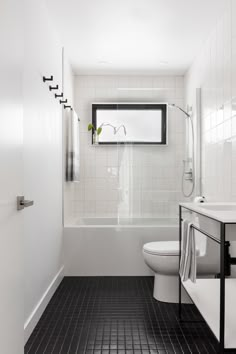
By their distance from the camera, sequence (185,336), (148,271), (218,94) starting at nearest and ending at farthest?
(185,336), (218,94), (148,271)

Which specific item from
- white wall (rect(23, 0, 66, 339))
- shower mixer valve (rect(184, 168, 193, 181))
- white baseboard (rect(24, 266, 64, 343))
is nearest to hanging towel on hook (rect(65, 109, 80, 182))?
white wall (rect(23, 0, 66, 339))

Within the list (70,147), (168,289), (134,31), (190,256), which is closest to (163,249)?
(168,289)

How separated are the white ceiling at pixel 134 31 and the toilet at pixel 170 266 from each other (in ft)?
6.32

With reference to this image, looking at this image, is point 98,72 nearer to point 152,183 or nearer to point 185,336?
point 152,183

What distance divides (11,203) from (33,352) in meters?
1.04

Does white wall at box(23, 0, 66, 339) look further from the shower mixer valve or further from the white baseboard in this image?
the shower mixer valve

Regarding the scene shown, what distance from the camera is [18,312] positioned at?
163 cm

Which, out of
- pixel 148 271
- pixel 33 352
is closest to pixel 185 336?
pixel 33 352

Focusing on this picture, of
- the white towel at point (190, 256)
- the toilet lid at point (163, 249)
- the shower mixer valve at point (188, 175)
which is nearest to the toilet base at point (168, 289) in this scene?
the toilet lid at point (163, 249)

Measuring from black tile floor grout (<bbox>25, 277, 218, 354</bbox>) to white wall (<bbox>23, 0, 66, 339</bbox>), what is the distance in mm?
138

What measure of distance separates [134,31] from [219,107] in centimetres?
108

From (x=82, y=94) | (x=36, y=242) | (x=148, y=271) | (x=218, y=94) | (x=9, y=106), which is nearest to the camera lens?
(x=9, y=106)

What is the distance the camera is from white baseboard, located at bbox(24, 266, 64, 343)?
85.7 inches

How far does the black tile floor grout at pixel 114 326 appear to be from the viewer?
207 centimetres
